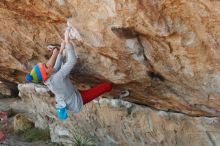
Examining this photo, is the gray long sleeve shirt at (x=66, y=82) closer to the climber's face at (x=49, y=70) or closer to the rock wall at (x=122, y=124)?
the climber's face at (x=49, y=70)

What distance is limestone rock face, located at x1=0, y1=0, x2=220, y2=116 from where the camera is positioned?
4668 mm

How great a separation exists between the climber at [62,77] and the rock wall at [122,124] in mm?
891

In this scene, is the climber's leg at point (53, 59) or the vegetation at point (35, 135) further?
the vegetation at point (35, 135)

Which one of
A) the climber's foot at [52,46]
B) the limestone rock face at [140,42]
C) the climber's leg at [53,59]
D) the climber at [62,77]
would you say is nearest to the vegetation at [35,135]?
the limestone rock face at [140,42]

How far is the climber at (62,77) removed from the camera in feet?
18.5

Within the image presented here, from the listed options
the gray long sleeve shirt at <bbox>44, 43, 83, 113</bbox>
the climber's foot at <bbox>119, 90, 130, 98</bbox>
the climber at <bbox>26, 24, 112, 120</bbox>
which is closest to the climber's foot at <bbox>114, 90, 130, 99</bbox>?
the climber's foot at <bbox>119, 90, 130, 98</bbox>

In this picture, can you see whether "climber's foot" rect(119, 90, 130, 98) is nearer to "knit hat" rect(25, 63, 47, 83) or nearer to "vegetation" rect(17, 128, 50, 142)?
"knit hat" rect(25, 63, 47, 83)

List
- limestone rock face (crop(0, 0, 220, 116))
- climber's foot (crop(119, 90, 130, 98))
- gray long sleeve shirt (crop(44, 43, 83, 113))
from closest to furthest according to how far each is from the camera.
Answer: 1. limestone rock face (crop(0, 0, 220, 116))
2. gray long sleeve shirt (crop(44, 43, 83, 113))
3. climber's foot (crop(119, 90, 130, 98))

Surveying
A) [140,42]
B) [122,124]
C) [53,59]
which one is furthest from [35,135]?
[140,42]

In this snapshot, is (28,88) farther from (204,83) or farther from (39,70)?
(204,83)

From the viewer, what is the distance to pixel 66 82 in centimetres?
612

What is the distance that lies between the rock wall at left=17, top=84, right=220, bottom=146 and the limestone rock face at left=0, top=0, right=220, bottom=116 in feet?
0.71

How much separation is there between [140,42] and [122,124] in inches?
101

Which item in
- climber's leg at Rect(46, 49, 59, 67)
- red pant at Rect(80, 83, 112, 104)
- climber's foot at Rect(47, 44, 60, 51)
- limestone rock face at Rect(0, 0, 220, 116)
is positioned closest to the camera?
limestone rock face at Rect(0, 0, 220, 116)
